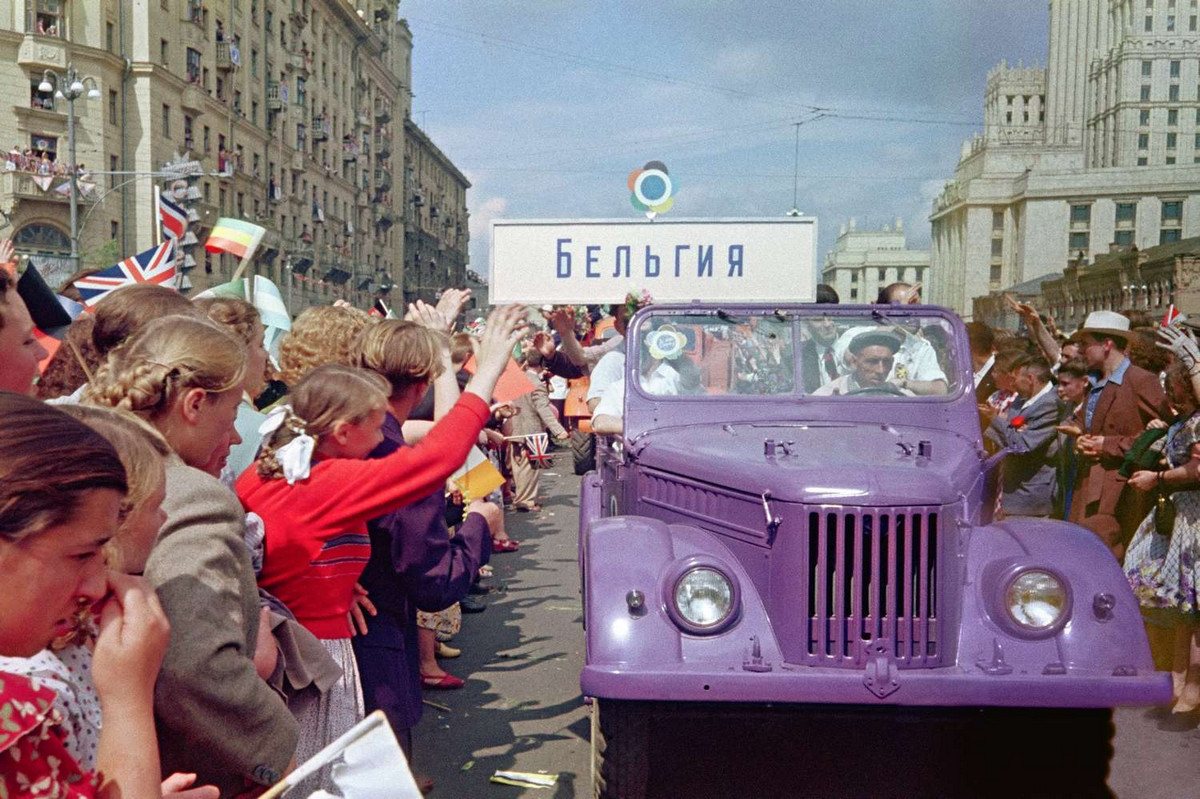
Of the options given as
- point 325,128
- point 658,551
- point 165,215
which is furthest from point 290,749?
point 325,128

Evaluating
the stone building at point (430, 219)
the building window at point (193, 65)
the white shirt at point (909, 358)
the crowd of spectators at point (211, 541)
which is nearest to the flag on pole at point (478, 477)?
the crowd of spectators at point (211, 541)

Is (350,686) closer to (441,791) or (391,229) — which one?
(441,791)

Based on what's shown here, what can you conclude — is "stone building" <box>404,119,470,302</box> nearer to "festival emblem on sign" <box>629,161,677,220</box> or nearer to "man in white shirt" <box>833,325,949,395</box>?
"festival emblem on sign" <box>629,161,677,220</box>

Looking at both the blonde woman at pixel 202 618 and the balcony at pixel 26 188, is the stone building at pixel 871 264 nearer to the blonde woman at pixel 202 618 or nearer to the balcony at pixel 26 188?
the balcony at pixel 26 188

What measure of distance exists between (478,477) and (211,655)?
2.85 metres

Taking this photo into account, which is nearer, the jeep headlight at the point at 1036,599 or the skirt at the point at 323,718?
the skirt at the point at 323,718

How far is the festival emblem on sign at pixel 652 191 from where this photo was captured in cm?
769

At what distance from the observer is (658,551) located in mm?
4352

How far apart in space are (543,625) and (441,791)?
2975 millimetres

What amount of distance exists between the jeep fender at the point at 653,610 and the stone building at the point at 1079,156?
3949 inches

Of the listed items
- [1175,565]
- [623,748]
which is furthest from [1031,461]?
[623,748]

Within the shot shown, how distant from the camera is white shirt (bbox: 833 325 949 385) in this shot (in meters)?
5.67

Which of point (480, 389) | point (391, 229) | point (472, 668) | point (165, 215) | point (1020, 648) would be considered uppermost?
point (391, 229)

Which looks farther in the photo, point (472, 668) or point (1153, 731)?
point (472, 668)
